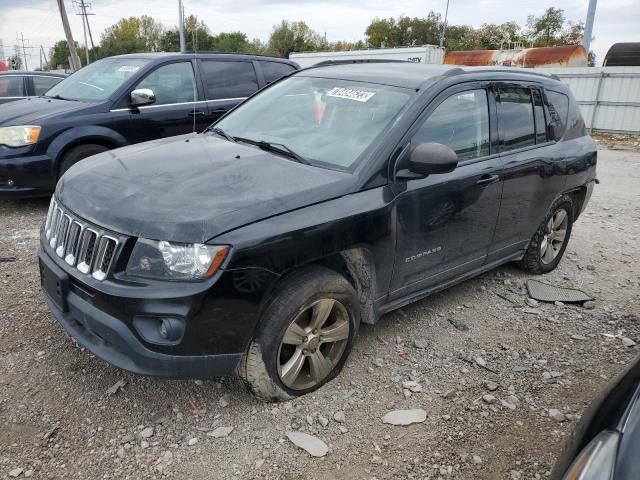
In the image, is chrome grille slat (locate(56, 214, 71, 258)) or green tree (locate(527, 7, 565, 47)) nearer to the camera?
chrome grille slat (locate(56, 214, 71, 258))

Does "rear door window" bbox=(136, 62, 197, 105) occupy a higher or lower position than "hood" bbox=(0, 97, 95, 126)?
higher

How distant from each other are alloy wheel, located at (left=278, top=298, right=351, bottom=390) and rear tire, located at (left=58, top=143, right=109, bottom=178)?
13.3 feet

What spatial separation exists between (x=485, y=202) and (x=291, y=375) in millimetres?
1816

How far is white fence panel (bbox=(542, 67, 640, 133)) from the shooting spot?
16812mm

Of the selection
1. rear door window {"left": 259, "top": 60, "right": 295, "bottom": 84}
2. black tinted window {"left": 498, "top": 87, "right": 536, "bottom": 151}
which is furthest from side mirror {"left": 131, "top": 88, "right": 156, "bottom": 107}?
black tinted window {"left": 498, "top": 87, "right": 536, "bottom": 151}

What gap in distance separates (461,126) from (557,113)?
57.9 inches

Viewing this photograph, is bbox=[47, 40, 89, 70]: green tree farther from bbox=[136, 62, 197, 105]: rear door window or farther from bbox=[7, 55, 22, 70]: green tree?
bbox=[136, 62, 197, 105]: rear door window

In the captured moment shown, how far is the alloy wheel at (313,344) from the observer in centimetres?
275

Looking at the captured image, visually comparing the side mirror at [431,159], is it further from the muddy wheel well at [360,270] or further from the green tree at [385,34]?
the green tree at [385,34]

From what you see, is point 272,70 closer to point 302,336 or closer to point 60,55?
point 302,336

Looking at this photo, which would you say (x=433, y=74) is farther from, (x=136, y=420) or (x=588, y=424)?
(x=136, y=420)

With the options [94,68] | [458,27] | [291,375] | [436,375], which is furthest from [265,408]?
[458,27]

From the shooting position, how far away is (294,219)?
254 cm

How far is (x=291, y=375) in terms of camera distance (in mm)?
2785
